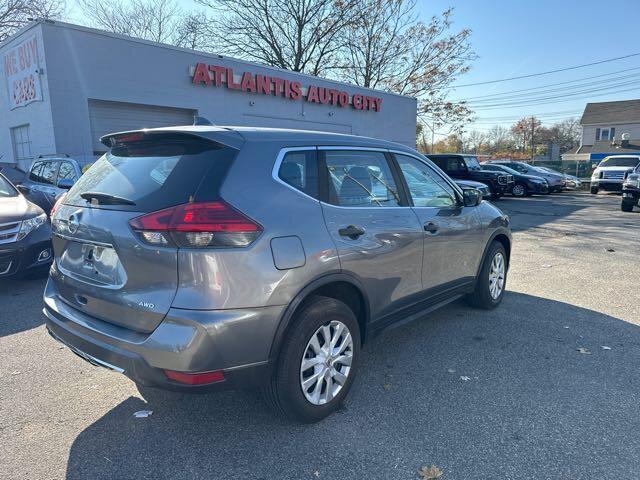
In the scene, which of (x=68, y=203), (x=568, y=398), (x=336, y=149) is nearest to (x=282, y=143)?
(x=336, y=149)

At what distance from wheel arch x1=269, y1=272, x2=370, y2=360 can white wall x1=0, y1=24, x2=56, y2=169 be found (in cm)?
1139

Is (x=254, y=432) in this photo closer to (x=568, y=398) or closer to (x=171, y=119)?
(x=568, y=398)

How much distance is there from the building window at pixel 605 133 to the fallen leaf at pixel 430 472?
2323 inches

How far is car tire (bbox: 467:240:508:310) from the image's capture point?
4.65 metres

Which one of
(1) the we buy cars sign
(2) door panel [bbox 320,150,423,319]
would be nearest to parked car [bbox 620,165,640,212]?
(2) door panel [bbox 320,150,423,319]

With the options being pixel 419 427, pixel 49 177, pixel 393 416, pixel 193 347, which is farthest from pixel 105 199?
Answer: pixel 49 177

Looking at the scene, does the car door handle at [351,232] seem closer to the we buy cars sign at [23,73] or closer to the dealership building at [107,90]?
the dealership building at [107,90]

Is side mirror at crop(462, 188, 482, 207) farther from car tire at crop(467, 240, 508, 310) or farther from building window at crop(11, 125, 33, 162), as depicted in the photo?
building window at crop(11, 125, 33, 162)

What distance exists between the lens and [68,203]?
290cm

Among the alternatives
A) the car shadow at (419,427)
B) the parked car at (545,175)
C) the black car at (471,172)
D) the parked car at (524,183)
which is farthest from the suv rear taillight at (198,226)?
the parked car at (545,175)

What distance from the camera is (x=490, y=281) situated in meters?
4.80

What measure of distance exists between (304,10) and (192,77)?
13054 millimetres

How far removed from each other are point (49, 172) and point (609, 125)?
188 ft

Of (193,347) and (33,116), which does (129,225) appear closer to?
(193,347)
